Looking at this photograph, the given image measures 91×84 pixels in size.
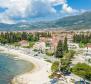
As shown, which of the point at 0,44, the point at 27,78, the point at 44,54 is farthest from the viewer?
the point at 0,44

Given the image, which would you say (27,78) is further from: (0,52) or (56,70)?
(0,52)

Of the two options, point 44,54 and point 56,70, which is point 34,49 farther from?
point 56,70

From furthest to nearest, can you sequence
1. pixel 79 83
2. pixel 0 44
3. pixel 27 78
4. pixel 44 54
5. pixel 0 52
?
pixel 0 44 < pixel 0 52 < pixel 44 54 < pixel 27 78 < pixel 79 83

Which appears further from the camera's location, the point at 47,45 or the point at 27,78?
the point at 47,45

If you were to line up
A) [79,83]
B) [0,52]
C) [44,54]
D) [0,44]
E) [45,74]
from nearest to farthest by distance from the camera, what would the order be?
1. [79,83]
2. [45,74]
3. [44,54]
4. [0,52]
5. [0,44]

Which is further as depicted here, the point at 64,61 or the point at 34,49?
the point at 34,49

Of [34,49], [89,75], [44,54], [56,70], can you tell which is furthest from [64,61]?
[34,49]

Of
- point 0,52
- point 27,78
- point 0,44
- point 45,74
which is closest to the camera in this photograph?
point 27,78

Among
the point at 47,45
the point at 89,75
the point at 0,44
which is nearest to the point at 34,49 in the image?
the point at 47,45
